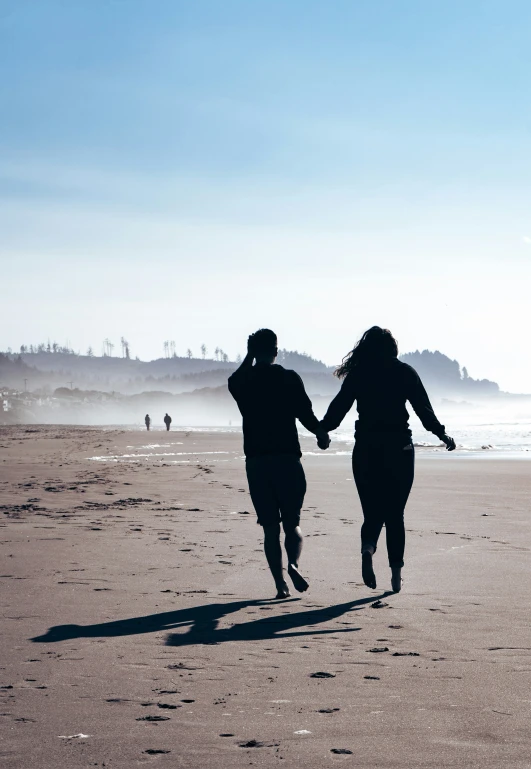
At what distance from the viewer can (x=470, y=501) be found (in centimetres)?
1341

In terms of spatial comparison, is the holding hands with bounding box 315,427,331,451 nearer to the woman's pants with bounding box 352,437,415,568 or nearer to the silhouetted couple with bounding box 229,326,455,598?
the silhouetted couple with bounding box 229,326,455,598

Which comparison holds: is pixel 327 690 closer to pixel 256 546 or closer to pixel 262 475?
pixel 262 475

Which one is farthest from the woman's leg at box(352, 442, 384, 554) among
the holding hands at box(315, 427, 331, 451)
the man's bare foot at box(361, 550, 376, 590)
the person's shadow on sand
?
the person's shadow on sand

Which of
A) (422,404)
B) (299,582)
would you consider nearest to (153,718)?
(299,582)

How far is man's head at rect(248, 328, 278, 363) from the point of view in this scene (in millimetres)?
6473

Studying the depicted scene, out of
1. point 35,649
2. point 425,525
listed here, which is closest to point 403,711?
point 35,649

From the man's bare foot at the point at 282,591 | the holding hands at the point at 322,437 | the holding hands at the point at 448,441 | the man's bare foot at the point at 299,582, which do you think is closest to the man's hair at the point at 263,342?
the holding hands at the point at 322,437

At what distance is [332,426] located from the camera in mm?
6914

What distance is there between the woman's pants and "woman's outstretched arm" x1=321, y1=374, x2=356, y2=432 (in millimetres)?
358

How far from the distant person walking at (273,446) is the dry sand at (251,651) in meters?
0.46

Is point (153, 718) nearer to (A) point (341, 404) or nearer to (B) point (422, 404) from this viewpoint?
(A) point (341, 404)

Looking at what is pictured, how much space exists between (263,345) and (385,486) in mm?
1428

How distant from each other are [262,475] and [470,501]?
783 centimetres

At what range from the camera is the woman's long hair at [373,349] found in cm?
678
